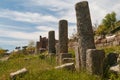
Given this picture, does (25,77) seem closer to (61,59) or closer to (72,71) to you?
(72,71)

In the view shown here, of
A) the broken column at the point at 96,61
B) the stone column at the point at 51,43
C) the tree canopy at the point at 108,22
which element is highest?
the tree canopy at the point at 108,22

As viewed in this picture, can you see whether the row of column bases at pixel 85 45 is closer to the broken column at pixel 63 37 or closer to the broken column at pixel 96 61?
the broken column at pixel 96 61

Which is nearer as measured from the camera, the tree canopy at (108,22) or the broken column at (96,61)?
the broken column at (96,61)

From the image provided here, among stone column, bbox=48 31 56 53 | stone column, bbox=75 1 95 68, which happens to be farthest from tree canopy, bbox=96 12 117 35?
stone column, bbox=75 1 95 68

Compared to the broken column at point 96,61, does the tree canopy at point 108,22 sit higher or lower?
higher

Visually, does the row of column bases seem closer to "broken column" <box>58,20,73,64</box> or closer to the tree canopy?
"broken column" <box>58,20,73,64</box>

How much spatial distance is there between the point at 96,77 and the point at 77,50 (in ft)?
10.2

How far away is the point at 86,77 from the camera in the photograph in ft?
42.7

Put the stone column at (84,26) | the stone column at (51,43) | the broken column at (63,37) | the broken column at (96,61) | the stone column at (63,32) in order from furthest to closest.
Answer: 1. the stone column at (51,43)
2. the stone column at (63,32)
3. the broken column at (63,37)
4. the stone column at (84,26)
5. the broken column at (96,61)

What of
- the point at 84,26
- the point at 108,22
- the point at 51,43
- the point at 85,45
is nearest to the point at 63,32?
the point at 51,43

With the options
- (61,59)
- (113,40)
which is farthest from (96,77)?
(113,40)

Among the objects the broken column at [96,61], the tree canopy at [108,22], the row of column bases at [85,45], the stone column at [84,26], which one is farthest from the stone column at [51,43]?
the broken column at [96,61]

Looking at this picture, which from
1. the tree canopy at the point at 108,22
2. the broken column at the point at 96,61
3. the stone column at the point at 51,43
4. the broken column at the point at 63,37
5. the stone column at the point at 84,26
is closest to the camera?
the broken column at the point at 96,61

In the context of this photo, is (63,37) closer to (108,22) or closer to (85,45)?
(85,45)
